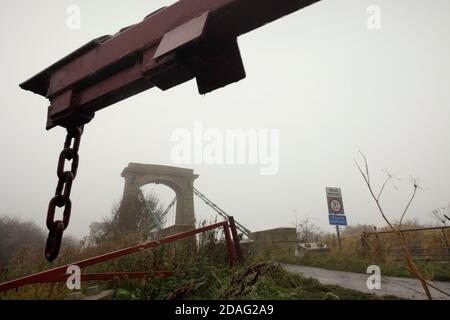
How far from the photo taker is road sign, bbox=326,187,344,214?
10789 mm

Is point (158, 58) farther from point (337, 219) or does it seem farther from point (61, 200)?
point (337, 219)

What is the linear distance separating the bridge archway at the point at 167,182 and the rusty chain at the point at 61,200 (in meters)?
16.4

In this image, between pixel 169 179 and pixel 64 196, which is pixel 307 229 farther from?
pixel 64 196

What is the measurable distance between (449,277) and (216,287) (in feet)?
19.1

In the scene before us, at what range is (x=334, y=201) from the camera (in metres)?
10.9

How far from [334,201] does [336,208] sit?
315 mm

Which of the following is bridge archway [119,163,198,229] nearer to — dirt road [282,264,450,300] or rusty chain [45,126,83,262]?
dirt road [282,264,450,300]

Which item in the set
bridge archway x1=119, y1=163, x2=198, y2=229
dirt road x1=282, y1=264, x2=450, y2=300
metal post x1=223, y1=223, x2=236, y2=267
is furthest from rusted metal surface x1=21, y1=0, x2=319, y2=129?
bridge archway x1=119, y1=163, x2=198, y2=229

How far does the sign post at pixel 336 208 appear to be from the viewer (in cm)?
1052

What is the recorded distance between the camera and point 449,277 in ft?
18.1

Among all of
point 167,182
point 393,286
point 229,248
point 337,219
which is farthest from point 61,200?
point 167,182

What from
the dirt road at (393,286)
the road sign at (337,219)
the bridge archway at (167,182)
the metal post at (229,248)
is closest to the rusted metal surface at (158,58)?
the dirt road at (393,286)
